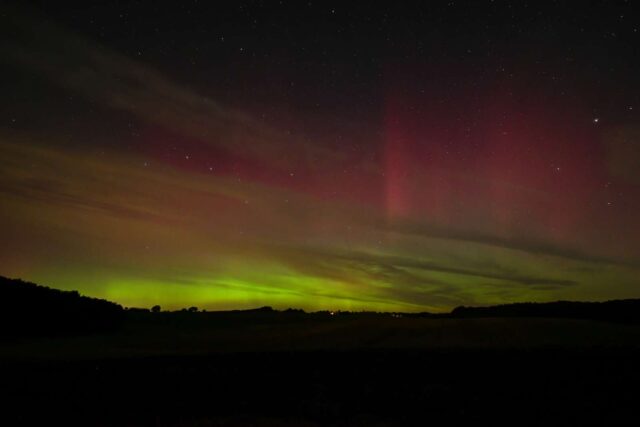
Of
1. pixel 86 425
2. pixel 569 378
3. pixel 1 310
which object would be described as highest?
pixel 1 310

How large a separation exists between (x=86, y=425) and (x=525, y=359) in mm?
17248

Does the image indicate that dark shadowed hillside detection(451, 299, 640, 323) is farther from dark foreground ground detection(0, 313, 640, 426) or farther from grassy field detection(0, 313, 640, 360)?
dark foreground ground detection(0, 313, 640, 426)

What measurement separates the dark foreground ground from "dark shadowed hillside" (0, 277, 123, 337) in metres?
13.6

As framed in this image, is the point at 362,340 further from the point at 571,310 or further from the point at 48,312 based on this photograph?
the point at 571,310

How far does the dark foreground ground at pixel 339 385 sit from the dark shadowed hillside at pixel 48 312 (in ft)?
44.6

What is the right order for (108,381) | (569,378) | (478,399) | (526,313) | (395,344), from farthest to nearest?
(526,313)
(395,344)
(108,381)
(569,378)
(478,399)

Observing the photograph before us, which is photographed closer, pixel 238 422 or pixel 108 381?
pixel 238 422

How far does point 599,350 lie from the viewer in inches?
1019

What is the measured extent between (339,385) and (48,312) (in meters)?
39.2

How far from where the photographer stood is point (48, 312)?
48875mm

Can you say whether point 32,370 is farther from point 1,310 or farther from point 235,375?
point 1,310

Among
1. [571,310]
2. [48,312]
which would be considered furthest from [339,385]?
[571,310]

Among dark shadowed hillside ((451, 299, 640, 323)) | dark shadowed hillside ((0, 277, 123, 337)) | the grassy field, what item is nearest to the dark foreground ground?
the grassy field

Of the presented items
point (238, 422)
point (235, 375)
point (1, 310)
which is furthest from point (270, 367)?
point (1, 310)
